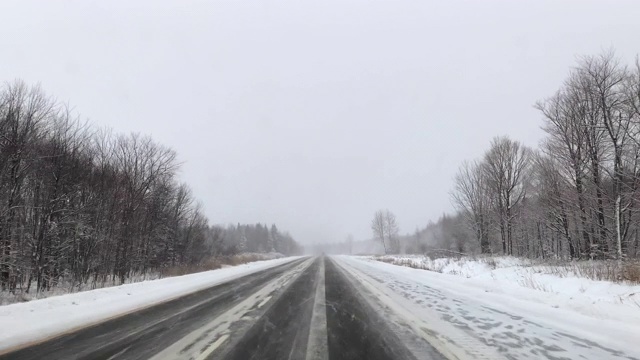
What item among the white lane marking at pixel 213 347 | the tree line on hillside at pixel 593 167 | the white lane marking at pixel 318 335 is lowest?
the white lane marking at pixel 318 335

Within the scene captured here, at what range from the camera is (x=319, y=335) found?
6.94 m

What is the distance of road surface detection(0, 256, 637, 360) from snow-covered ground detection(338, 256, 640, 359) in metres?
0.03

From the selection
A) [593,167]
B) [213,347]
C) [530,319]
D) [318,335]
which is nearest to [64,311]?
[213,347]

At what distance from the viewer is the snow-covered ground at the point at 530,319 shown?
573cm

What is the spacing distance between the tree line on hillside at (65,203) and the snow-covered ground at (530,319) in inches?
627

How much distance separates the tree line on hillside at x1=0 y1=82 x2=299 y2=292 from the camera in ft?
56.1

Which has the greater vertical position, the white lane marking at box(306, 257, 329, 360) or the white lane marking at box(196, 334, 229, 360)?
the white lane marking at box(196, 334, 229, 360)

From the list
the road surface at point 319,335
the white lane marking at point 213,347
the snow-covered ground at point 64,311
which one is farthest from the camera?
the snow-covered ground at point 64,311

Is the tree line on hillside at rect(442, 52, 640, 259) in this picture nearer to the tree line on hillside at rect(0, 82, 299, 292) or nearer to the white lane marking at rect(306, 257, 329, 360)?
the white lane marking at rect(306, 257, 329, 360)

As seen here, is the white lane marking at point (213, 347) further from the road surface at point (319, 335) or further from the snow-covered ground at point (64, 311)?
the snow-covered ground at point (64, 311)

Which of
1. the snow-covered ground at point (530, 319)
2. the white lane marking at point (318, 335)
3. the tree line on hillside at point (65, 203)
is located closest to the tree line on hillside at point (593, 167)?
the snow-covered ground at point (530, 319)

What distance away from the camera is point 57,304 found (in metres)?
10.1

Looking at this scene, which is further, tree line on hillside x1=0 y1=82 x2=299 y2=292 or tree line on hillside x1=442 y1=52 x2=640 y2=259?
tree line on hillside x1=442 y1=52 x2=640 y2=259

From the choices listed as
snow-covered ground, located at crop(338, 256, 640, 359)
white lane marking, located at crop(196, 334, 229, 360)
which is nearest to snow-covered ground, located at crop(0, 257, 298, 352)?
white lane marking, located at crop(196, 334, 229, 360)
